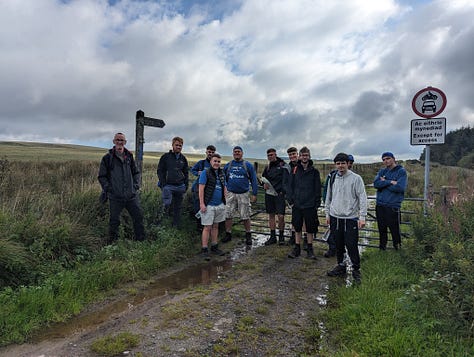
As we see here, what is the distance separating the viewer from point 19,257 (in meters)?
4.38

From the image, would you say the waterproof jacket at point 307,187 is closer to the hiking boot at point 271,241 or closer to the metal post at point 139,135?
the hiking boot at point 271,241

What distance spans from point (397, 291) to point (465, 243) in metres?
1.13

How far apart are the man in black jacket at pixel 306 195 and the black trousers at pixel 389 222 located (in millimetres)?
1263

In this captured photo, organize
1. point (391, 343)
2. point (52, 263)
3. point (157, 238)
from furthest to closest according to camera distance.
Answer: point (157, 238) < point (52, 263) < point (391, 343)

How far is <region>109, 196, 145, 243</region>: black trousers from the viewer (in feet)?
19.7

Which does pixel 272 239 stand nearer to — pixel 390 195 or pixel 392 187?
pixel 390 195

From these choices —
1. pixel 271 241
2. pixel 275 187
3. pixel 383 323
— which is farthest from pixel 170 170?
pixel 383 323

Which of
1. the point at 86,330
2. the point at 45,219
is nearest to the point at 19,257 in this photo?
the point at 45,219

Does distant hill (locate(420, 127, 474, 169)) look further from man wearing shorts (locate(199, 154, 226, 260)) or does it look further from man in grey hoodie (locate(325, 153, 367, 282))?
man wearing shorts (locate(199, 154, 226, 260))

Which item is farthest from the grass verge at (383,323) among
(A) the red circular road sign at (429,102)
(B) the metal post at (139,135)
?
(B) the metal post at (139,135)

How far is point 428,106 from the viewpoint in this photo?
666 centimetres

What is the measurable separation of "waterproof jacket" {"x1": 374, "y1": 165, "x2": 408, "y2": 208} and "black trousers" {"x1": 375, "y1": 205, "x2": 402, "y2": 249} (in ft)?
0.33

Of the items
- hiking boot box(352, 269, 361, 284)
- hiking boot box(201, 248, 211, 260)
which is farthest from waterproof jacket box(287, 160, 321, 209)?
hiking boot box(201, 248, 211, 260)

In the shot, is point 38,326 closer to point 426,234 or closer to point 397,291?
point 397,291
